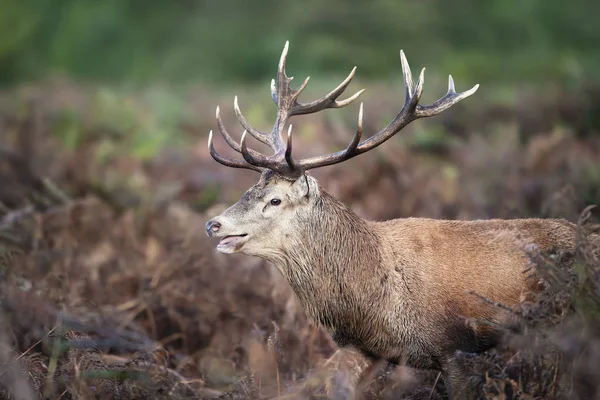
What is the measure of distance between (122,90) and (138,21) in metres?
13.4

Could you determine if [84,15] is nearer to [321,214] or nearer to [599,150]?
[599,150]

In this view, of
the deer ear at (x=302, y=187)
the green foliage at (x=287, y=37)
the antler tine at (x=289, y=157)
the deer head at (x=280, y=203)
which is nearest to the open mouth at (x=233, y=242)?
the deer head at (x=280, y=203)

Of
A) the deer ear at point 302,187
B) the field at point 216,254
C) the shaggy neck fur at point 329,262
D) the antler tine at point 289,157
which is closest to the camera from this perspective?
the field at point 216,254

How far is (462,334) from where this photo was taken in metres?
4.92

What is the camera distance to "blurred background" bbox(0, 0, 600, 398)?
6.48 metres

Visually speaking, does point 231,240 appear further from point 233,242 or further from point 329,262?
point 329,262

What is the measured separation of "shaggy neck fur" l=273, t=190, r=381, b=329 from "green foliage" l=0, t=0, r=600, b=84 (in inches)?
354

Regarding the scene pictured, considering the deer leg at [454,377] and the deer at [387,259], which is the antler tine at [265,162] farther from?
the deer leg at [454,377]

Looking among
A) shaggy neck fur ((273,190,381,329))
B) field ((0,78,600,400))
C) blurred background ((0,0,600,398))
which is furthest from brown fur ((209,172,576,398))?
blurred background ((0,0,600,398))

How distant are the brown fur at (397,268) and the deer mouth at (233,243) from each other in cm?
6

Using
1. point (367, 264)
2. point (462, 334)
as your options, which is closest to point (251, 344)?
point (367, 264)

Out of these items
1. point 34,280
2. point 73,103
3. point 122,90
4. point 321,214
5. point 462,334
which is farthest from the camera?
point 122,90

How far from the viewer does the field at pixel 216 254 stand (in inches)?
170

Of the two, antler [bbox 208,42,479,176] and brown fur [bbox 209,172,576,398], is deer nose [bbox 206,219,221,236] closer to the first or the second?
brown fur [bbox 209,172,576,398]
